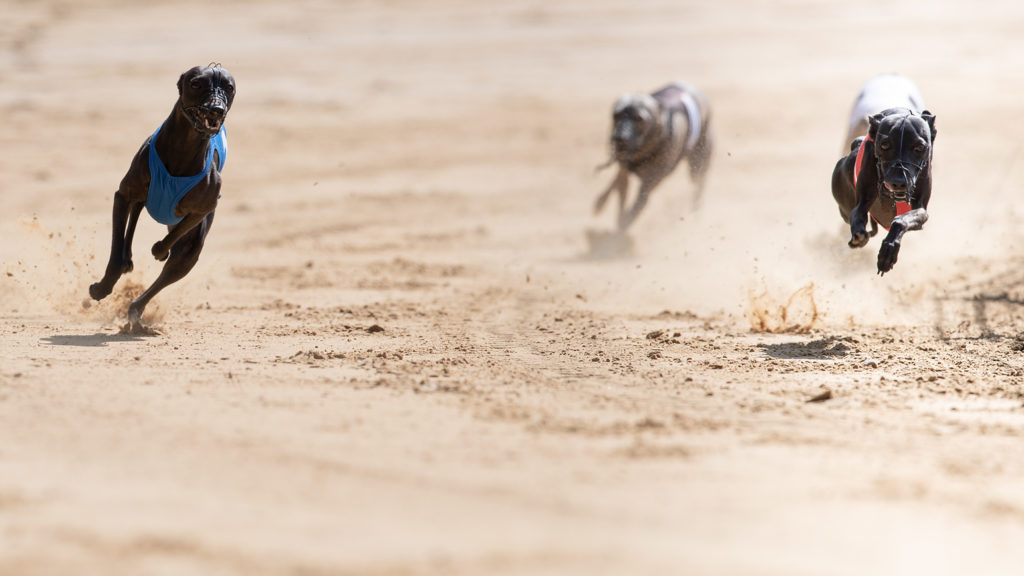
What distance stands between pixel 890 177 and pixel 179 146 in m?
3.58

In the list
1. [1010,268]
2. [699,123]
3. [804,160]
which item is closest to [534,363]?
[1010,268]

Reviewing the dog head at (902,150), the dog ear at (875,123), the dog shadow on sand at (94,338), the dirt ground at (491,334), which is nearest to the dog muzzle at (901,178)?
the dog head at (902,150)

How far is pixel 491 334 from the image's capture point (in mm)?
6324

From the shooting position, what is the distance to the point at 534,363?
5.43 m

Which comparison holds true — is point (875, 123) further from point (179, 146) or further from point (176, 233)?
point (176, 233)

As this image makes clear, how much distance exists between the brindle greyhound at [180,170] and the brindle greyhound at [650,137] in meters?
4.17

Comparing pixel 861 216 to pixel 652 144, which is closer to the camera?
pixel 861 216

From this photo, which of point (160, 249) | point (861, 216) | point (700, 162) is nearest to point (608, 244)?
point (700, 162)

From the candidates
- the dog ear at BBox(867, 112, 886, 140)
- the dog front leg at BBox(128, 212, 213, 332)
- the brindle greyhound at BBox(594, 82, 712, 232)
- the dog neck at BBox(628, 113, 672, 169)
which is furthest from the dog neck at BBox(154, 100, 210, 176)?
the dog neck at BBox(628, 113, 672, 169)

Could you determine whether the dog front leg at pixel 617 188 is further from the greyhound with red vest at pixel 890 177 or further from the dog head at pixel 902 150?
the dog head at pixel 902 150

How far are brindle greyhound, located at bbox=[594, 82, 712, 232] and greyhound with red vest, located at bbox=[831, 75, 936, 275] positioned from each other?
330 cm

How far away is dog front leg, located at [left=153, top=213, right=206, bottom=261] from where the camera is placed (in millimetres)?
5824

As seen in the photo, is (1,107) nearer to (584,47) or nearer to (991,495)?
(584,47)

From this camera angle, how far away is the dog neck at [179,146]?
556 centimetres
